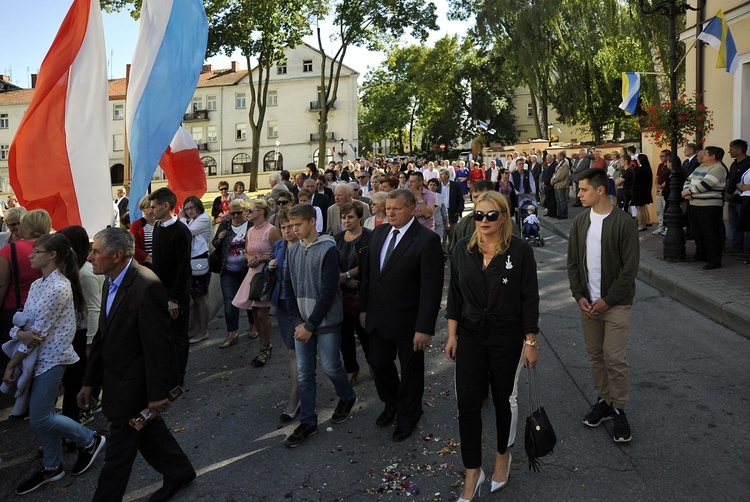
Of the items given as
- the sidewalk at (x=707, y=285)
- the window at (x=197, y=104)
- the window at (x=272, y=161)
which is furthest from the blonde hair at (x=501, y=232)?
the window at (x=197, y=104)

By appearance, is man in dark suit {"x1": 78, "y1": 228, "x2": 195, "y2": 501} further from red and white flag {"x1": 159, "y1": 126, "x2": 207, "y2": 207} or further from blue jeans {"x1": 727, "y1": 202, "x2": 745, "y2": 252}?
blue jeans {"x1": 727, "y1": 202, "x2": 745, "y2": 252}

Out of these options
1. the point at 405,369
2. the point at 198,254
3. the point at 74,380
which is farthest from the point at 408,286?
the point at 198,254

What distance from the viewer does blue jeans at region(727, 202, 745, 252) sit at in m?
10.4

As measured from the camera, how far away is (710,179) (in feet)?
31.6

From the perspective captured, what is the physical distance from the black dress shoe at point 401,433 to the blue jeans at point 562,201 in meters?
15.5

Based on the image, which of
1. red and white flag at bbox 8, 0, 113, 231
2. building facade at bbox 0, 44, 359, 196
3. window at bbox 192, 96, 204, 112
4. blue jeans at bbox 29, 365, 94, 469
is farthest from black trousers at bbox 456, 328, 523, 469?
window at bbox 192, 96, 204, 112

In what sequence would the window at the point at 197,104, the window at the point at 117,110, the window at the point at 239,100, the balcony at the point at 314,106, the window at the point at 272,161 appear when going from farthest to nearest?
the window at the point at 197,104, the window at the point at 239,100, the window at the point at 272,161, the balcony at the point at 314,106, the window at the point at 117,110

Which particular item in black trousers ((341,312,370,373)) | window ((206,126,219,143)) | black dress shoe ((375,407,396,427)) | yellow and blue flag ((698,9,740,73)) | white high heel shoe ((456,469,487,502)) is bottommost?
black dress shoe ((375,407,396,427))

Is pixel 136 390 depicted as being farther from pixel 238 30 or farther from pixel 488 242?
pixel 238 30

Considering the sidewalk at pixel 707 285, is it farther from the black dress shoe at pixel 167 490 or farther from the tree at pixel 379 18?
the tree at pixel 379 18

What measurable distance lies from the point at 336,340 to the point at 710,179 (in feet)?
23.5

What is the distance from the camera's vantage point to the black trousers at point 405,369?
503cm

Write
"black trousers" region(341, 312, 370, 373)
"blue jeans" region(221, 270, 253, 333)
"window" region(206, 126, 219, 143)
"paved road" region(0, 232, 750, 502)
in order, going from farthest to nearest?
"window" region(206, 126, 219, 143)
"blue jeans" region(221, 270, 253, 333)
"black trousers" region(341, 312, 370, 373)
"paved road" region(0, 232, 750, 502)

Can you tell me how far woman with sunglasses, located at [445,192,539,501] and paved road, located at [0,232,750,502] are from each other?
0.39 meters
